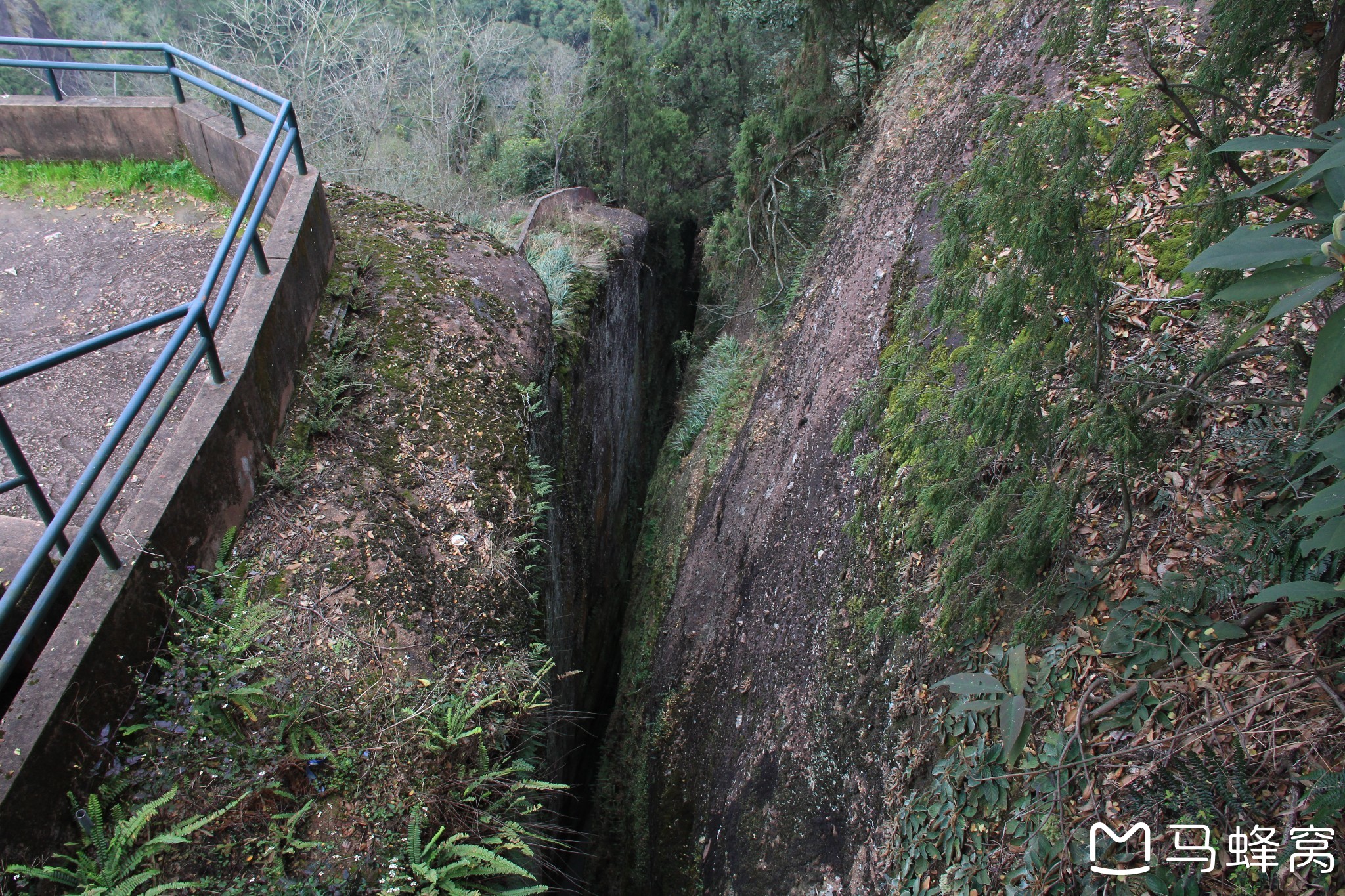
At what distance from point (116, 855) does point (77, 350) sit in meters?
2.11

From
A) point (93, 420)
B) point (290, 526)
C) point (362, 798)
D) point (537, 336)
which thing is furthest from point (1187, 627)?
point (93, 420)

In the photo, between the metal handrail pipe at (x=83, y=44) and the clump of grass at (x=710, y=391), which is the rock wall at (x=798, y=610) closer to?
the clump of grass at (x=710, y=391)

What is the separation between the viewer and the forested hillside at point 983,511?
7.39ft

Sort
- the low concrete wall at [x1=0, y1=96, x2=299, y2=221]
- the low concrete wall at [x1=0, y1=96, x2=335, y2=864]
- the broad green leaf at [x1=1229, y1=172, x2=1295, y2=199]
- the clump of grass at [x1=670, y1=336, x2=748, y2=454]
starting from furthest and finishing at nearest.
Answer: the clump of grass at [x1=670, y1=336, x2=748, y2=454]
the low concrete wall at [x1=0, y1=96, x2=299, y2=221]
the low concrete wall at [x1=0, y1=96, x2=335, y2=864]
the broad green leaf at [x1=1229, y1=172, x2=1295, y2=199]

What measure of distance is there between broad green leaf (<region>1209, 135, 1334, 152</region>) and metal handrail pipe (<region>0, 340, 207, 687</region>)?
4296mm

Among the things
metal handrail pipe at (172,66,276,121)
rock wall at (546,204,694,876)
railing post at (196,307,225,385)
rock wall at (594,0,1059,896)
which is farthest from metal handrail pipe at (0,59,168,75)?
rock wall at (594,0,1059,896)

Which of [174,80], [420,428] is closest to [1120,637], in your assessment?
[420,428]

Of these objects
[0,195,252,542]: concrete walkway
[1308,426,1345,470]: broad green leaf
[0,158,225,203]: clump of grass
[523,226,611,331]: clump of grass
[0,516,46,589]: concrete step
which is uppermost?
[1308,426,1345,470]: broad green leaf

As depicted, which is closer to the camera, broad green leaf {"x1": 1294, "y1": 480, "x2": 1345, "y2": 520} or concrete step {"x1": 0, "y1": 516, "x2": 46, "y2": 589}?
broad green leaf {"x1": 1294, "y1": 480, "x2": 1345, "y2": 520}

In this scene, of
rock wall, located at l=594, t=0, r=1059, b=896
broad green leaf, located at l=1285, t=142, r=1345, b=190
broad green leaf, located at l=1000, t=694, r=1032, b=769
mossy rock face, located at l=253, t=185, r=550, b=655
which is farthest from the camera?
rock wall, located at l=594, t=0, r=1059, b=896

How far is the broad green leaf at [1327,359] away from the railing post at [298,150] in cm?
646

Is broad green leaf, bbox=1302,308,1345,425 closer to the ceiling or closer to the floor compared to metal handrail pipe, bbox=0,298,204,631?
closer to the ceiling

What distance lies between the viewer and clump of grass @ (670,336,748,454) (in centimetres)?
1269

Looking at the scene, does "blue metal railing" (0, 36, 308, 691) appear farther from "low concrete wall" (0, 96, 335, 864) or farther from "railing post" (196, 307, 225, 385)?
"low concrete wall" (0, 96, 335, 864)
